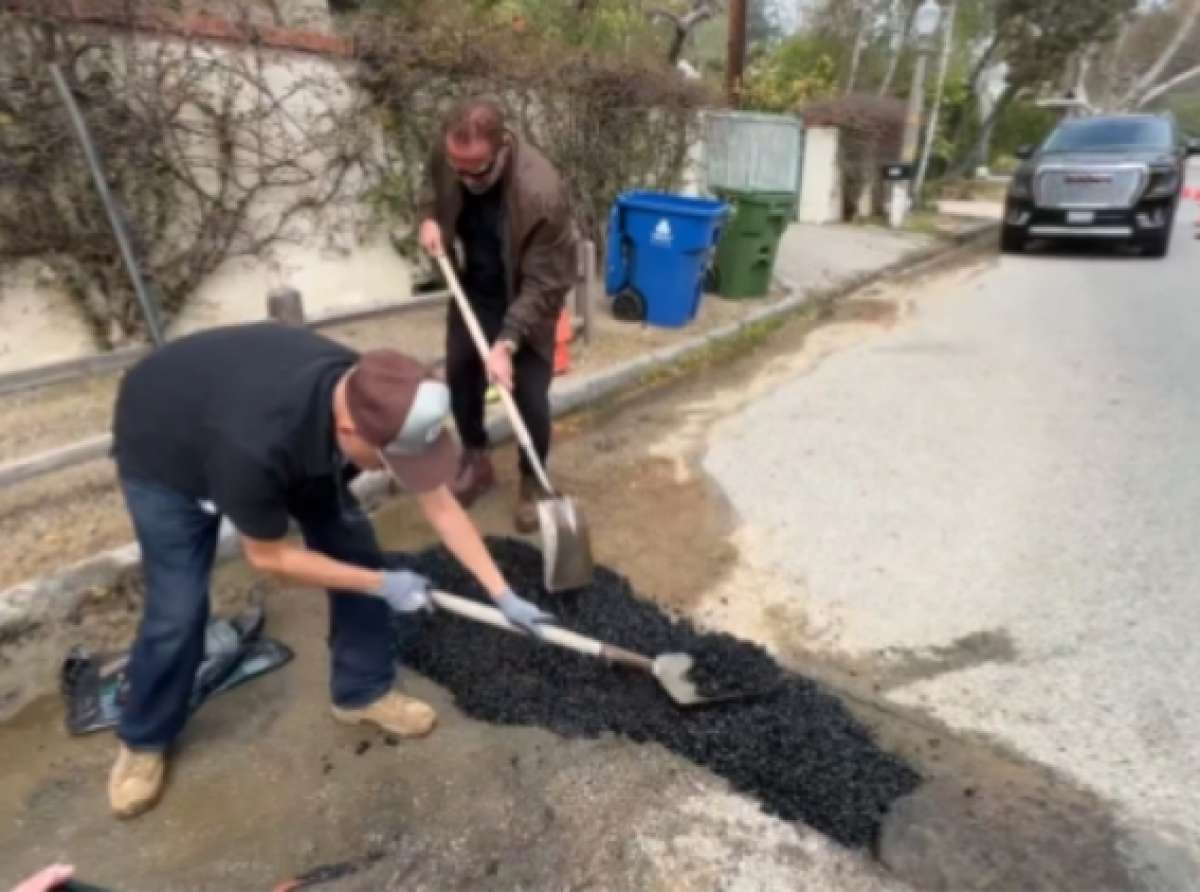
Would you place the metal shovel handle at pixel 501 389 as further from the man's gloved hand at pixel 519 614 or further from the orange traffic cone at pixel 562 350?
the orange traffic cone at pixel 562 350

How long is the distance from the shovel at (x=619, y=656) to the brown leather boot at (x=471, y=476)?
1467 millimetres

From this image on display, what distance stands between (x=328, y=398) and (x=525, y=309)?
67.9 inches

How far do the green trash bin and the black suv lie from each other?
17.3 ft

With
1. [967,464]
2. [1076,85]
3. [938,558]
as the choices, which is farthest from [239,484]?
[1076,85]

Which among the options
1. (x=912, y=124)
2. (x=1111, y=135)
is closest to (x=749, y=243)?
(x=1111, y=135)

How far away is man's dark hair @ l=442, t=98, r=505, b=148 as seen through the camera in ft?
10.5

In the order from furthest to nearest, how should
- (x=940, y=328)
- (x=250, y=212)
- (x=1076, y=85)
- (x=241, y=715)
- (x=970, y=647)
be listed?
(x=1076, y=85) → (x=940, y=328) → (x=250, y=212) → (x=970, y=647) → (x=241, y=715)

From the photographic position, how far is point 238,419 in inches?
74.8

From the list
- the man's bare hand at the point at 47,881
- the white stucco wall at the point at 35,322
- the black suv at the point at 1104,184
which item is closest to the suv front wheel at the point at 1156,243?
the black suv at the point at 1104,184

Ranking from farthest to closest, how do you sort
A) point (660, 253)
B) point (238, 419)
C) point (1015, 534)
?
1. point (660, 253)
2. point (1015, 534)
3. point (238, 419)

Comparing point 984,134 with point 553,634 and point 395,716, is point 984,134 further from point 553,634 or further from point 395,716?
point 395,716

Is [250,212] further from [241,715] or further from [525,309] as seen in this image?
[241,715]

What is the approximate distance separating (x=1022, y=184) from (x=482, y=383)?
1012 cm

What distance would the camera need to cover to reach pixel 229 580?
3400 millimetres
